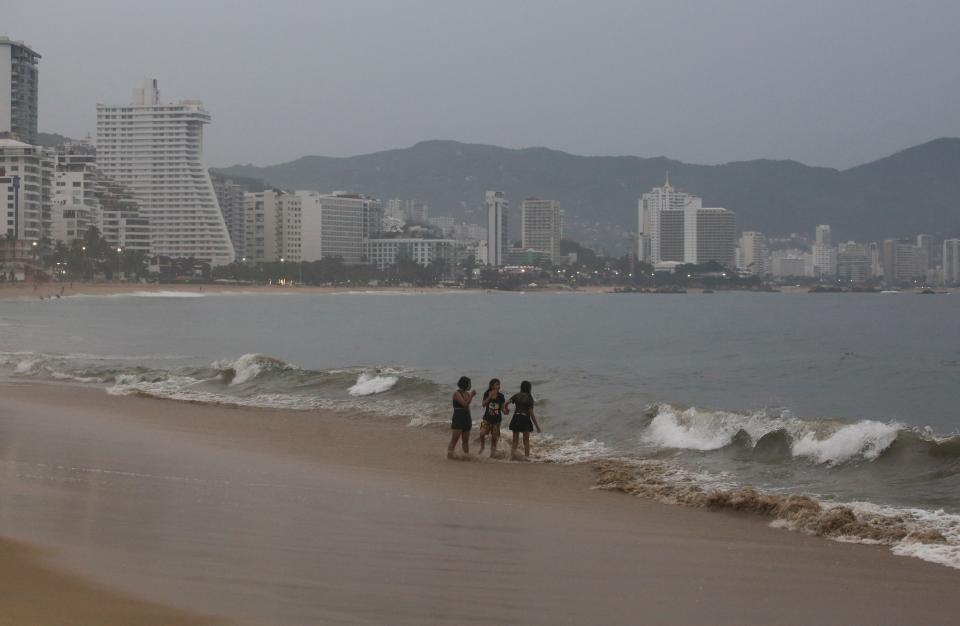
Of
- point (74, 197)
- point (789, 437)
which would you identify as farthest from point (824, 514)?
point (74, 197)

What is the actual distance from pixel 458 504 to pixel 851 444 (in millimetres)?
6386

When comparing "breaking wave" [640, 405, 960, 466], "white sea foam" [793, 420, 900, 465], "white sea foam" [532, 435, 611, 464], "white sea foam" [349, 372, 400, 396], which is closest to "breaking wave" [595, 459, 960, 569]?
"white sea foam" [532, 435, 611, 464]

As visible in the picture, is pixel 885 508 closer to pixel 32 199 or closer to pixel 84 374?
pixel 84 374

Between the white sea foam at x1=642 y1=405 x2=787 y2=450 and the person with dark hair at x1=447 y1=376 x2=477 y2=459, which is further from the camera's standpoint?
the white sea foam at x1=642 y1=405 x2=787 y2=450

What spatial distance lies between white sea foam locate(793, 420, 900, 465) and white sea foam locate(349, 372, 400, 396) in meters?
11.0

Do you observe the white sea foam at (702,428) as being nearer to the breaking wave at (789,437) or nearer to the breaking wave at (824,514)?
the breaking wave at (789,437)

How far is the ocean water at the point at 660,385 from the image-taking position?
1356cm

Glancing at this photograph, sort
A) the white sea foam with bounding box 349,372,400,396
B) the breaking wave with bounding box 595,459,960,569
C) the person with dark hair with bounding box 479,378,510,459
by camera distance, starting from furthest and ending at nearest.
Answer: the white sea foam with bounding box 349,372,400,396
the person with dark hair with bounding box 479,378,510,459
the breaking wave with bounding box 595,459,960,569

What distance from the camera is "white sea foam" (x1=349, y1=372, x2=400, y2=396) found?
77.1 ft

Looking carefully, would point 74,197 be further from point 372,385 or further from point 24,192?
point 372,385

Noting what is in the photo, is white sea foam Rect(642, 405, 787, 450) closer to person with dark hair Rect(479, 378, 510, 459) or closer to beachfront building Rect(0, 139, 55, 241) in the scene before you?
person with dark hair Rect(479, 378, 510, 459)

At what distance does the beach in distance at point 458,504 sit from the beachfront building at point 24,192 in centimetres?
14641

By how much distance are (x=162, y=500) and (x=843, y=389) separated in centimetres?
2047

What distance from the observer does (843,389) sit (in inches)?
1048
